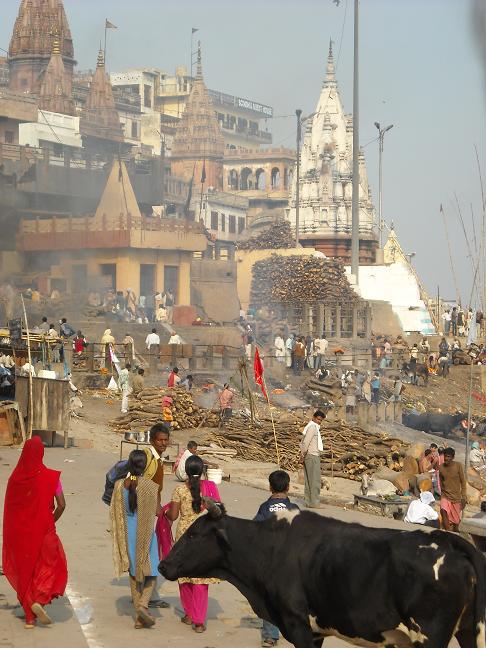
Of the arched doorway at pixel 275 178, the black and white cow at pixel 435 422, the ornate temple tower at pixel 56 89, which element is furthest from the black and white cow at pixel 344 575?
the arched doorway at pixel 275 178

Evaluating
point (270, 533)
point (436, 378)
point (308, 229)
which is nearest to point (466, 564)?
point (270, 533)

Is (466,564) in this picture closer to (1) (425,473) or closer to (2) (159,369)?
(1) (425,473)

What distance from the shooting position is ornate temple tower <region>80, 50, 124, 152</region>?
6500cm

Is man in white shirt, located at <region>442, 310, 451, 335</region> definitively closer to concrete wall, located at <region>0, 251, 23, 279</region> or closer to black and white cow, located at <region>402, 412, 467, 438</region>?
concrete wall, located at <region>0, 251, 23, 279</region>

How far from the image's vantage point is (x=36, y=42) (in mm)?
71375

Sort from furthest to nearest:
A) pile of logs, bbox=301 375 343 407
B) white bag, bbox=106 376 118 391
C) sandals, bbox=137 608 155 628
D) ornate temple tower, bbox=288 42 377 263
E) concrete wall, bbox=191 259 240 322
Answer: ornate temple tower, bbox=288 42 377 263
concrete wall, bbox=191 259 240 322
pile of logs, bbox=301 375 343 407
white bag, bbox=106 376 118 391
sandals, bbox=137 608 155 628

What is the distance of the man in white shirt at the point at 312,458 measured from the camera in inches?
523

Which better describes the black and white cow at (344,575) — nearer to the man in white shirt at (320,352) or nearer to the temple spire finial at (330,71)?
A: the man in white shirt at (320,352)

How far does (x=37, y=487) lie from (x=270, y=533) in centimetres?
202

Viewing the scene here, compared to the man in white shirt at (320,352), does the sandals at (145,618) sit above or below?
below

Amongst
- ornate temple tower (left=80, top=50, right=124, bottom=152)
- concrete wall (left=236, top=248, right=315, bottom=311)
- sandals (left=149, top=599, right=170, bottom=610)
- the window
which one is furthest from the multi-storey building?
sandals (left=149, top=599, right=170, bottom=610)

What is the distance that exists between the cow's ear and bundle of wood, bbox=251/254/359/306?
33.2 m

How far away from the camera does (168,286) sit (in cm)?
4328

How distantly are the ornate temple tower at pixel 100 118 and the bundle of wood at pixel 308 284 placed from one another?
22758mm
